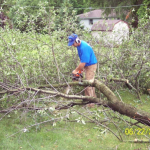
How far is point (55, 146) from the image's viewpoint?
357cm

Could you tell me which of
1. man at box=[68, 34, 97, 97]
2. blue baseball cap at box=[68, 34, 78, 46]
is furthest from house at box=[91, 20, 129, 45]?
blue baseball cap at box=[68, 34, 78, 46]

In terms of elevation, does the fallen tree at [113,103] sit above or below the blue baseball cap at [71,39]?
below

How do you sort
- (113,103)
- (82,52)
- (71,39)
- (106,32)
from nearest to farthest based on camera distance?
1. (113,103)
2. (71,39)
3. (82,52)
4. (106,32)

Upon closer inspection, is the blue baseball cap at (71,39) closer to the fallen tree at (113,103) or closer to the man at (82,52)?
the man at (82,52)

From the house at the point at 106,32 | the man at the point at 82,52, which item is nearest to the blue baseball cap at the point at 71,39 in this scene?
the man at the point at 82,52

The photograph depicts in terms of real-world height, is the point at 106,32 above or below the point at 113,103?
above

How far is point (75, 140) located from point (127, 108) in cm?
121

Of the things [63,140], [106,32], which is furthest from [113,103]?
[106,32]

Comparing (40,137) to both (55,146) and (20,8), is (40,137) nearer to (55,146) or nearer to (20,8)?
(55,146)

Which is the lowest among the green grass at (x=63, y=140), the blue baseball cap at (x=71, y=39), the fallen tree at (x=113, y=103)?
the green grass at (x=63, y=140)

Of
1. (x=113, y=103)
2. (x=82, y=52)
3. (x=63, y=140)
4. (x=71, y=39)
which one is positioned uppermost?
(x=71, y=39)

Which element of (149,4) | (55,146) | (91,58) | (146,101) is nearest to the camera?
(55,146)

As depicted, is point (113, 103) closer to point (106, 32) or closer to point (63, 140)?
point (63, 140)

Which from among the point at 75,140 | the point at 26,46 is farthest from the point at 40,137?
the point at 26,46
